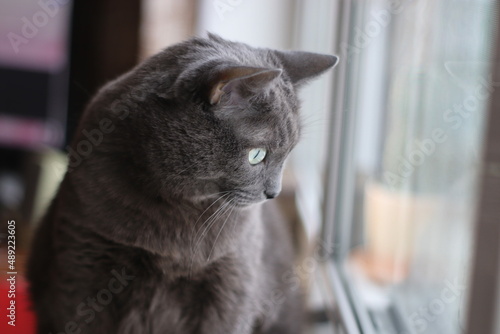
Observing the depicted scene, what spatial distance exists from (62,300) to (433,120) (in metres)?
0.95

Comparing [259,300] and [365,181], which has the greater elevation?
[365,181]

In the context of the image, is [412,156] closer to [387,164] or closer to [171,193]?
[387,164]

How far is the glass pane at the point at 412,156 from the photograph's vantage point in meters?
1.16

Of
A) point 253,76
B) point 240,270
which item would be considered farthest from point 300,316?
point 253,76

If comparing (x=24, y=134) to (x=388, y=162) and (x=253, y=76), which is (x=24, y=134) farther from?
(x=253, y=76)

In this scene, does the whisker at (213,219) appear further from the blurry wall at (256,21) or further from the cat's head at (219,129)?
the blurry wall at (256,21)

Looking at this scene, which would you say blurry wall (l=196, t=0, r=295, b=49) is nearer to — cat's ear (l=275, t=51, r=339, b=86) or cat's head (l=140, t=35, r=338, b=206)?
cat's ear (l=275, t=51, r=339, b=86)

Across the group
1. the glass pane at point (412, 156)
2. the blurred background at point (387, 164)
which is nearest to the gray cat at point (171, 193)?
the blurred background at point (387, 164)

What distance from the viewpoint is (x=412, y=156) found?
59.6 inches

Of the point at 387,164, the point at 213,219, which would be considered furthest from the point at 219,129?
the point at 387,164

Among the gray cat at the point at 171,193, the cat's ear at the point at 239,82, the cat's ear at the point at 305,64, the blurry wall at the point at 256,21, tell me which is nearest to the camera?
the cat's ear at the point at 239,82

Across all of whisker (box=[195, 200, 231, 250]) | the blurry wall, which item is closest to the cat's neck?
whisker (box=[195, 200, 231, 250])

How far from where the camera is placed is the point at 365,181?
195cm

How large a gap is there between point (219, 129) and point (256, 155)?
89mm
